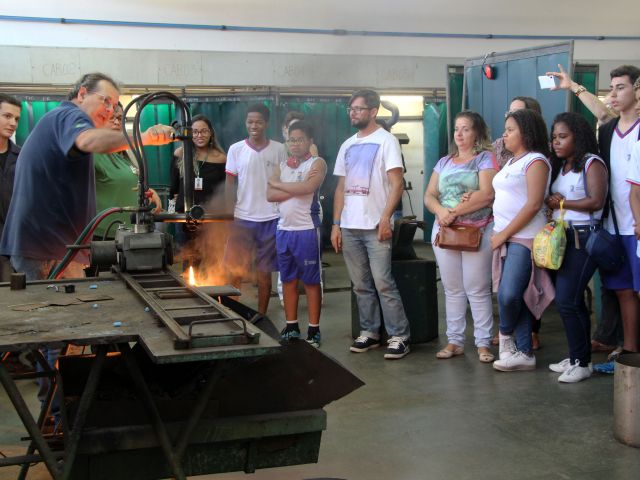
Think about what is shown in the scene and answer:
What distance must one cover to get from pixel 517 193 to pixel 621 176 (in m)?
0.64

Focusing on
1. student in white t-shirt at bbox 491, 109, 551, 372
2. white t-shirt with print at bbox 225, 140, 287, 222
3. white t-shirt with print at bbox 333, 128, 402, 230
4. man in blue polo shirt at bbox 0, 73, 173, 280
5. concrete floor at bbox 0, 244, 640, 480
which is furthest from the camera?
white t-shirt with print at bbox 225, 140, 287, 222

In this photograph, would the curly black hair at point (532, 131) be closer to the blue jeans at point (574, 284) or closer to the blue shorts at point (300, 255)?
the blue jeans at point (574, 284)

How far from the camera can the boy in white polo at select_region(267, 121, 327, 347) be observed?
5945mm

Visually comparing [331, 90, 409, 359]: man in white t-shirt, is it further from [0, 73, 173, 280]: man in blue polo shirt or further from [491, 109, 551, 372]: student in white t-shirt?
[0, 73, 173, 280]: man in blue polo shirt

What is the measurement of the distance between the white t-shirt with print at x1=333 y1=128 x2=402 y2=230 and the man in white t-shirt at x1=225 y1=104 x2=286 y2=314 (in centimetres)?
89

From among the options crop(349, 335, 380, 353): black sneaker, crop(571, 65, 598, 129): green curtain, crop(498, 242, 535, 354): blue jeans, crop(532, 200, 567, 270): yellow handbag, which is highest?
crop(571, 65, 598, 129): green curtain

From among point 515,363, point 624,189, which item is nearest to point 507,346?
point 515,363

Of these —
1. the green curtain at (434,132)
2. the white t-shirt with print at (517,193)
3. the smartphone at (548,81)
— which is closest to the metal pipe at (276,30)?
the green curtain at (434,132)

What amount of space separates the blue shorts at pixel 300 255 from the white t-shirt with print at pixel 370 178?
347 millimetres

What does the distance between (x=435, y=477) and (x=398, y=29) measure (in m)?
7.15

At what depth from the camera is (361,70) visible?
9.70 metres

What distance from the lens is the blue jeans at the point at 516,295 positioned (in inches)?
201

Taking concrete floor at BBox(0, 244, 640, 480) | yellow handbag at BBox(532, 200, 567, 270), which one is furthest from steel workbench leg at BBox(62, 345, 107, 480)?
yellow handbag at BBox(532, 200, 567, 270)

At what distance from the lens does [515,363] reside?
5301mm
